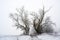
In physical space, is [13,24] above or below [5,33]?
above

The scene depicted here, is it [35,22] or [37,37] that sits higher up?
[35,22]

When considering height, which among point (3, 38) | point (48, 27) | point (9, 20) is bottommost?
point (3, 38)

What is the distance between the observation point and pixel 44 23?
52.0 inches

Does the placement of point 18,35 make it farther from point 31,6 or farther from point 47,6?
point 47,6

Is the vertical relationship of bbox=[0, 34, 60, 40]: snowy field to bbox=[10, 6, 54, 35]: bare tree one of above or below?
below

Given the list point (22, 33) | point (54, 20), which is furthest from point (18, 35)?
point (54, 20)

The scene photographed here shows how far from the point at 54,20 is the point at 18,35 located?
0.58 m

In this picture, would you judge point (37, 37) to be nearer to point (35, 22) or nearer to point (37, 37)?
point (37, 37)

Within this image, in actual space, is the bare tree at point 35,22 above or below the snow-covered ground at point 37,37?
above

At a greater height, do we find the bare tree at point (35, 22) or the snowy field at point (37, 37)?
the bare tree at point (35, 22)

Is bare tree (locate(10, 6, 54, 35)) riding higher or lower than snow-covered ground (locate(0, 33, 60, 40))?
higher

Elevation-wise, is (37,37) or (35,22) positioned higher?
(35,22)

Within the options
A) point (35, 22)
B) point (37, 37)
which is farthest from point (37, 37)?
point (35, 22)

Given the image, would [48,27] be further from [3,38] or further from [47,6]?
[3,38]
